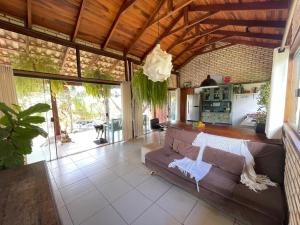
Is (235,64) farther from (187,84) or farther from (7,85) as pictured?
(7,85)

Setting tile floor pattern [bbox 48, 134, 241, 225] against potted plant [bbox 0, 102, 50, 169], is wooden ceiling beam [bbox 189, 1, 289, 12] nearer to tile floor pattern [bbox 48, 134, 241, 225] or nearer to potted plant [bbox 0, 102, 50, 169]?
tile floor pattern [bbox 48, 134, 241, 225]

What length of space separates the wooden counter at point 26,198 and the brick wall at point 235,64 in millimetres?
6621

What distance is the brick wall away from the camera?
198 inches

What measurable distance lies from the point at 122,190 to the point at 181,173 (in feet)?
3.39

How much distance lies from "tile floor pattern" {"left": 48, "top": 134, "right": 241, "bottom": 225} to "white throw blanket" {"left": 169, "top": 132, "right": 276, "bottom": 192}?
1.44 ft

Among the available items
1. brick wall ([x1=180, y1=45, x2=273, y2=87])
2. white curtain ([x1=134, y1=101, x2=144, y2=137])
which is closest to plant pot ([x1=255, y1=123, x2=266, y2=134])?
white curtain ([x1=134, y1=101, x2=144, y2=137])

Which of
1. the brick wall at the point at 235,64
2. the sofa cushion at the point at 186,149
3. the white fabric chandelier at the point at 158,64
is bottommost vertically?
the sofa cushion at the point at 186,149

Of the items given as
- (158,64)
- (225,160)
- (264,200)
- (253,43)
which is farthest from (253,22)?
(264,200)

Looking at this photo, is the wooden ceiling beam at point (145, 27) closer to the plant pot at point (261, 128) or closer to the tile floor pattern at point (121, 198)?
the plant pot at point (261, 128)

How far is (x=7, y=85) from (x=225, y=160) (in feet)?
13.8

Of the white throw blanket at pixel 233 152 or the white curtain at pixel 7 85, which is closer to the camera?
the white throw blanket at pixel 233 152

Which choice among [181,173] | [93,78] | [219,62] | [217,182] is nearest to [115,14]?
[93,78]

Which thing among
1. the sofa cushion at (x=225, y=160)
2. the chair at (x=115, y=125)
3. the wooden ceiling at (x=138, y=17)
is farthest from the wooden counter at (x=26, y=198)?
the chair at (x=115, y=125)

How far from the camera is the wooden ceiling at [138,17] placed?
2.84m
